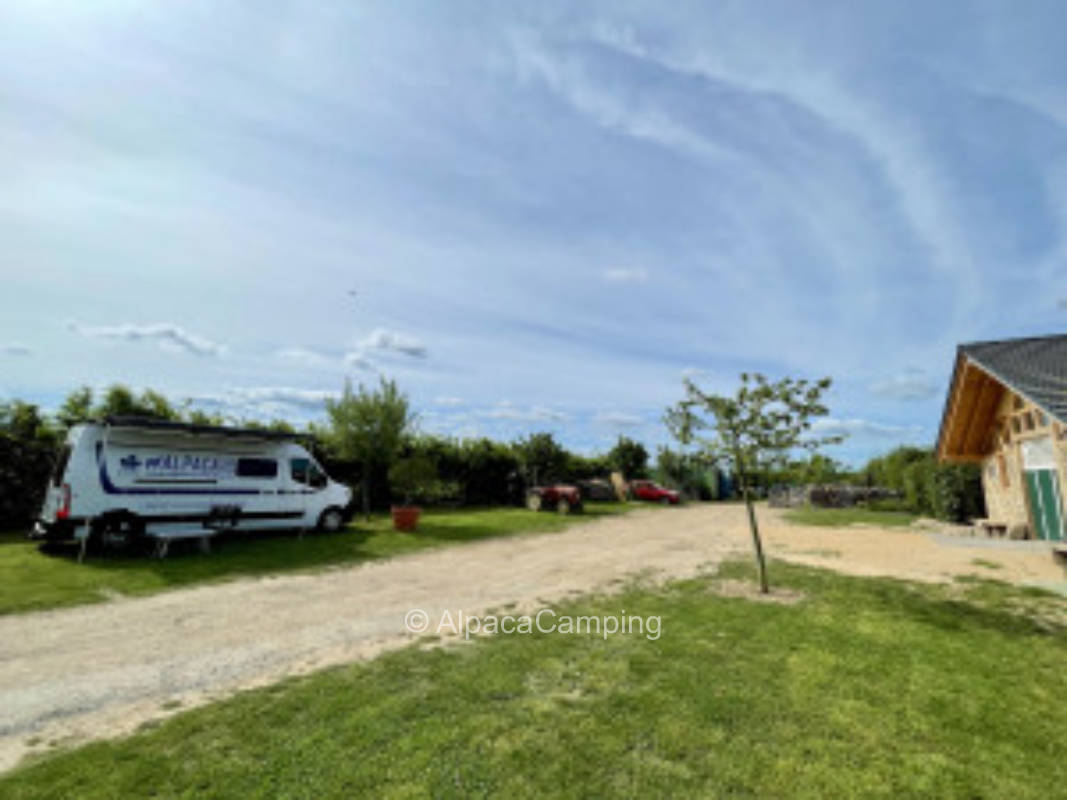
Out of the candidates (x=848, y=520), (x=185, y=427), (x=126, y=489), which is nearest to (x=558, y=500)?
(x=848, y=520)

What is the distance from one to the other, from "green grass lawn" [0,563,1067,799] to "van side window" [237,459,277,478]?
9540 millimetres

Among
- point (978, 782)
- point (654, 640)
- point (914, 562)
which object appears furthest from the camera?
point (914, 562)

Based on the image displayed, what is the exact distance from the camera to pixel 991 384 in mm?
15234

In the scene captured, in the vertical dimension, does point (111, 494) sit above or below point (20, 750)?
above

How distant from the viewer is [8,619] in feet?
23.2

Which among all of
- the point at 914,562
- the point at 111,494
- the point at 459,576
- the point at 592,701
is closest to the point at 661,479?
the point at 914,562

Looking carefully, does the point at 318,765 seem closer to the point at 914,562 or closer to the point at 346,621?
the point at 346,621

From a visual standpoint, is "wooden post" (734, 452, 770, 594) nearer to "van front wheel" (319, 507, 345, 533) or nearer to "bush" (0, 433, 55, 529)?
"van front wheel" (319, 507, 345, 533)

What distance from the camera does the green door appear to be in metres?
13.1

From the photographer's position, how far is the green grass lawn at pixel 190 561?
27.7 feet

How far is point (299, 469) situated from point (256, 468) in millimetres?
1139

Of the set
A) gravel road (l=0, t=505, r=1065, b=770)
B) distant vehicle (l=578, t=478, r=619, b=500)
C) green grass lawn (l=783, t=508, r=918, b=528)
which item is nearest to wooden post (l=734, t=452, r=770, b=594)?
gravel road (l=0, t=505, r=1065, b=770)

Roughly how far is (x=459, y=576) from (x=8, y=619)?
6.18m

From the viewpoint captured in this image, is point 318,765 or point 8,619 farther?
point 8,619
